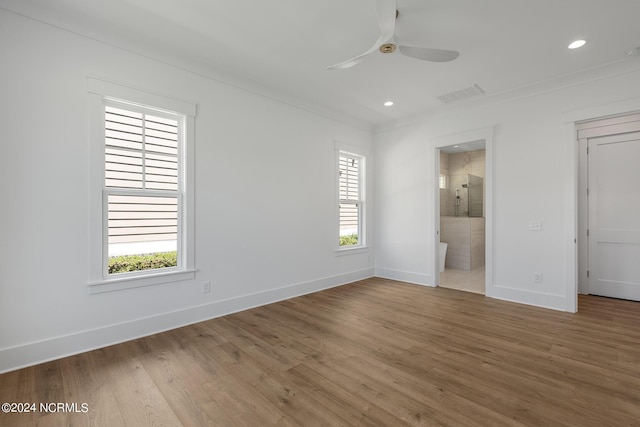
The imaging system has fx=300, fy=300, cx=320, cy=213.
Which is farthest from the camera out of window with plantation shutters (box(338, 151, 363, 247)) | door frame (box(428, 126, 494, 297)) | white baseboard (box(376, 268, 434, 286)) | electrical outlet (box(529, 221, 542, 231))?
window with plantation shutters (box(338, 151, 363, 247))

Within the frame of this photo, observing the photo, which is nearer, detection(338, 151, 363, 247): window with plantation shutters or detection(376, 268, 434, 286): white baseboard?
detection(376, 268, 434, 286): white baseboard

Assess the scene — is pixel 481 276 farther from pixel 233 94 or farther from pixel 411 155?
pixel 233 94

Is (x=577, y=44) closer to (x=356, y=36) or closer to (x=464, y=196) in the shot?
(x=356, y=36)

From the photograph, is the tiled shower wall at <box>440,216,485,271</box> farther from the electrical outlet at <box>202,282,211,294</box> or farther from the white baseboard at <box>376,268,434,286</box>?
the electrical outlet at <box>202,282,211,294</box>

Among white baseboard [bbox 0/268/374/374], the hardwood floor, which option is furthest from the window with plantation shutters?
the hardwood floor

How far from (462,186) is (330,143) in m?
4.23

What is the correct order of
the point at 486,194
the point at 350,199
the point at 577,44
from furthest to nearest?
1. the point at 350,199
2. the point at 486,194
3. the point at 577,44

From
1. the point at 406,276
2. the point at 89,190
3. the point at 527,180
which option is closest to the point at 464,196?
the point at 406,276

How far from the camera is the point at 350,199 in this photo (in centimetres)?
539

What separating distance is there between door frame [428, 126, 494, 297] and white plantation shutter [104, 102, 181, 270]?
3.78 meters

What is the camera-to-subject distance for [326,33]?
2.79 m

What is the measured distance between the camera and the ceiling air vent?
404 centimetres

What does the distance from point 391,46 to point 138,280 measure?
10.7ft

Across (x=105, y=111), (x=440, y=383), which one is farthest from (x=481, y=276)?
(x=105, y=111)
